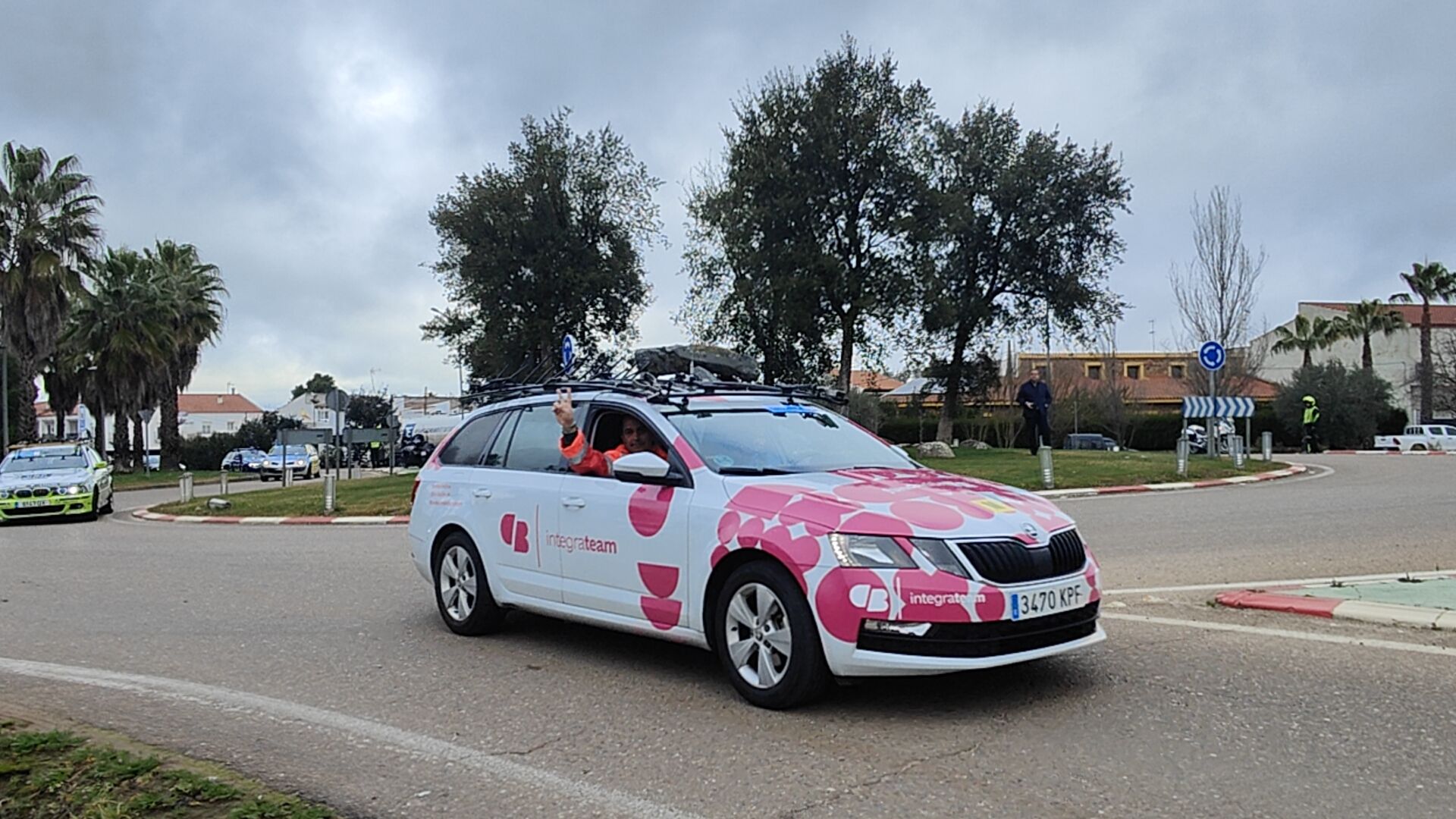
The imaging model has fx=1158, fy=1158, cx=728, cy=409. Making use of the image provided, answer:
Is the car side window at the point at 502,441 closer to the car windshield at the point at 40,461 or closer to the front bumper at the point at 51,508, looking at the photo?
the front bumper at the point at 51,508

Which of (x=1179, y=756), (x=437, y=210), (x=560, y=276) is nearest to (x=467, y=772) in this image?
(x=1179, y=756)

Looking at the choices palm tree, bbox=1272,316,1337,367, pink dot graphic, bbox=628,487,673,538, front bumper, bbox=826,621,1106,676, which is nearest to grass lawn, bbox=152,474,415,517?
pink dot graphic, bbox=628,487,673,538

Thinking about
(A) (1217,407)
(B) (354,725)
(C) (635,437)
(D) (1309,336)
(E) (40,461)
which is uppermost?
(D) (1309,336)

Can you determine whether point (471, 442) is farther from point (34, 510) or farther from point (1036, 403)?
point (1036, 403)

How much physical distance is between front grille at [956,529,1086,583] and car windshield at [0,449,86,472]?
20.6m

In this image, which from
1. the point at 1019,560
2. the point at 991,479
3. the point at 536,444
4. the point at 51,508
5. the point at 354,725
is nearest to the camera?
the point at 1019,560

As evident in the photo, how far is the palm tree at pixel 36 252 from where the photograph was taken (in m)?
38.6

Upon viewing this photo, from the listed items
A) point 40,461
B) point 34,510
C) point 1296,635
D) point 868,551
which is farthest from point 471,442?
point 40,461

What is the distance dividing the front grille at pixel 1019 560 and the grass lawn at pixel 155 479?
31747 millimetres

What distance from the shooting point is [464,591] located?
7691 millimetres

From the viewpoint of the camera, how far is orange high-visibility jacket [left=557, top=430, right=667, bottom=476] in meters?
6.77

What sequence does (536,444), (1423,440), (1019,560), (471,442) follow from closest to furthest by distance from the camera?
(1019,560), (536,444), (471,442), (1423,440)

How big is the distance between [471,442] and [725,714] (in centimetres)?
334

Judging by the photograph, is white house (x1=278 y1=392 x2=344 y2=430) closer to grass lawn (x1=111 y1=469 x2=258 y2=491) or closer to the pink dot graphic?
grass lawn (x1=111 y1=469 x2=258 y2=491)
